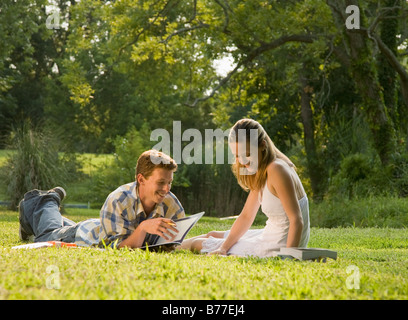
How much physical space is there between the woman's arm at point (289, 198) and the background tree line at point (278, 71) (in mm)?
8596

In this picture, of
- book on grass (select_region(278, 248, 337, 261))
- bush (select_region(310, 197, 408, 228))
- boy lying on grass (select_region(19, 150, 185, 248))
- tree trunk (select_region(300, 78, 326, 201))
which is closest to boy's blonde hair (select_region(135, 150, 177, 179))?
boy lying on grass (select_region(19, 150, 185, 248))

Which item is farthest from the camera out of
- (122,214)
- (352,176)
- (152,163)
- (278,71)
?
(278,71)

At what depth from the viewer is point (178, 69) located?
1728 cm

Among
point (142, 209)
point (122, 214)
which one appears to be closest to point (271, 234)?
point (142, 209)

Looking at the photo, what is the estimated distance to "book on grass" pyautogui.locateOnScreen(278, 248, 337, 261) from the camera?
452cm

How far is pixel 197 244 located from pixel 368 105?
9757 millimetres

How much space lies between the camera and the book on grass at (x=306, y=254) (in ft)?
14.8

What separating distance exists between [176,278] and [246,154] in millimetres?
1624

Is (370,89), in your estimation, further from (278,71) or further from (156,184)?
(156,184)

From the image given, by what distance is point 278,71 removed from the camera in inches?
714

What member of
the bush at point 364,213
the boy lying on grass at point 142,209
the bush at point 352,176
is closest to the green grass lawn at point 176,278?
the boy lying on grass at point 142,209
